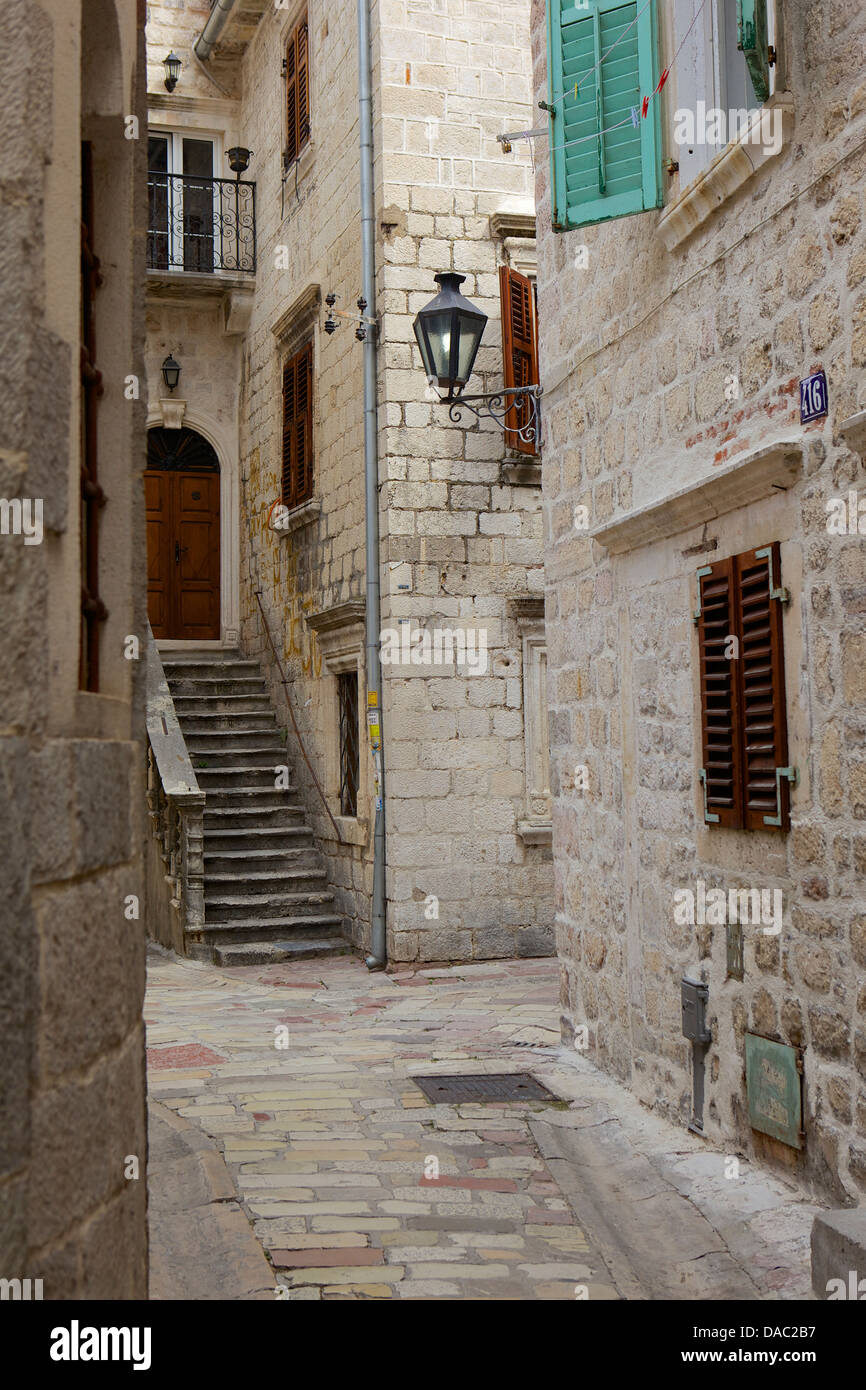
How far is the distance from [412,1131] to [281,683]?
27.9ft

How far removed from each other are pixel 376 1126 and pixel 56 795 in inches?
160

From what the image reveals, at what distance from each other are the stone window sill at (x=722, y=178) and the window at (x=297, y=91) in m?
8.33

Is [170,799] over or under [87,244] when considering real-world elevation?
under

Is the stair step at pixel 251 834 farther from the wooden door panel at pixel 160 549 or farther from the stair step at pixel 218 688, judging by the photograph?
the wooden door panel at pixel 160 549

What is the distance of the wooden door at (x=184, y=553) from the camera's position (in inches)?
642

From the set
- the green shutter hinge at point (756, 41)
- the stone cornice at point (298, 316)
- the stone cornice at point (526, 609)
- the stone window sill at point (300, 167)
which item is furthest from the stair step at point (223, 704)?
the green shutter hinge at point (756, 41)

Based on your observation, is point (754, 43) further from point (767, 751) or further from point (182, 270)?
point (182, 270)

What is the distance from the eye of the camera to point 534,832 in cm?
1098

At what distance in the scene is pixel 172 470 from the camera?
53.8 feet

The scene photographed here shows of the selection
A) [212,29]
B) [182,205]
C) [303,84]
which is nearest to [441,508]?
[303,84]

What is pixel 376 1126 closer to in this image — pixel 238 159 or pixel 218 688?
pixel 218 688

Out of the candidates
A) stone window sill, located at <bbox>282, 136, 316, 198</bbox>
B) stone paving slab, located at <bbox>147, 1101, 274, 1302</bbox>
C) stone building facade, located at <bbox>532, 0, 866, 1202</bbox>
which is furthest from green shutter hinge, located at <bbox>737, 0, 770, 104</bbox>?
stone window sill, located at <bbox>282, 136, 316, 198</bbox>

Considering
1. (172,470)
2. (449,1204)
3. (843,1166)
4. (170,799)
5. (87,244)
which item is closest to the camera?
(87,244)

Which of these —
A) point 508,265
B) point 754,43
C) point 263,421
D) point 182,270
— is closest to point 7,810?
point 754,43
